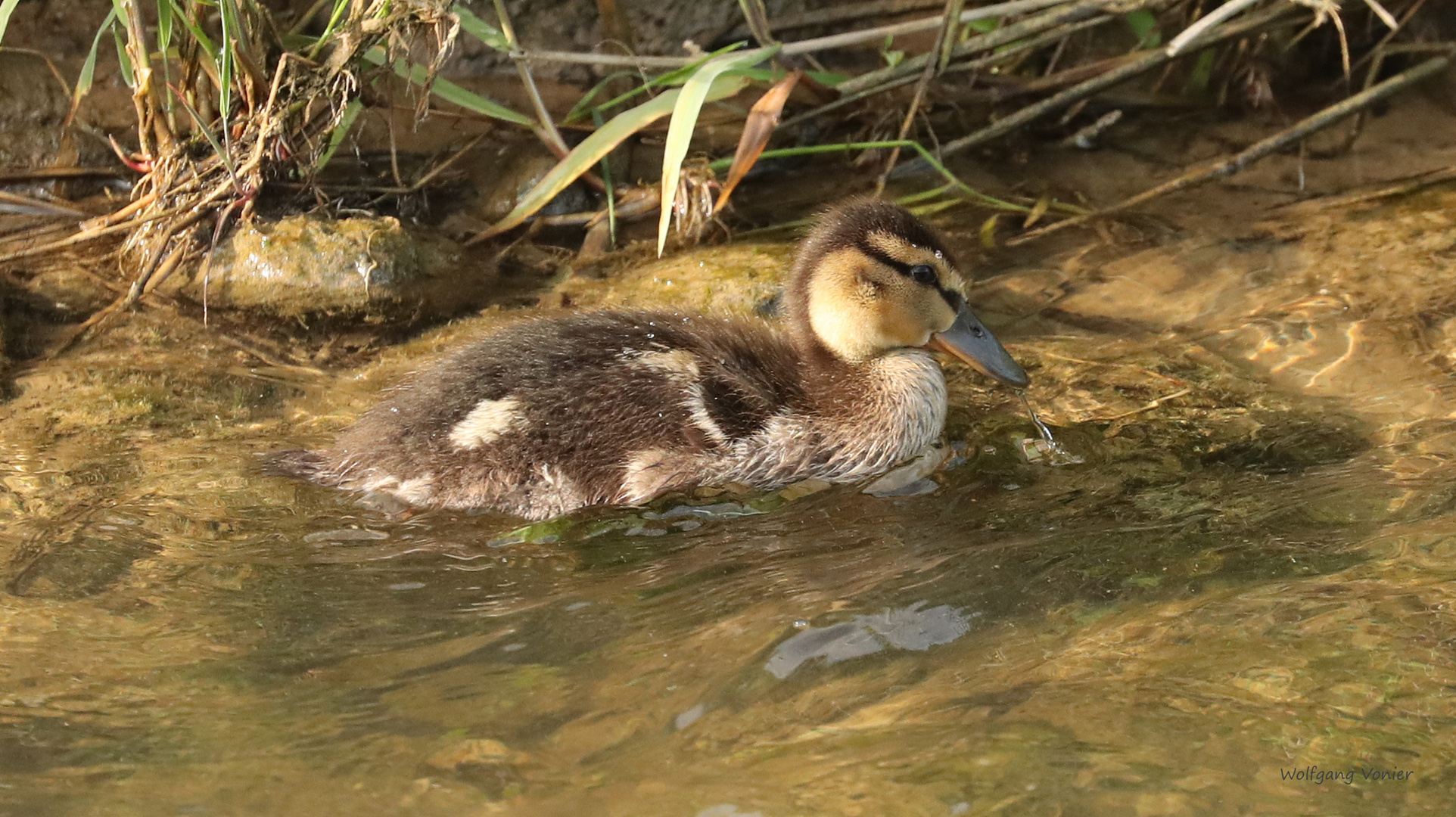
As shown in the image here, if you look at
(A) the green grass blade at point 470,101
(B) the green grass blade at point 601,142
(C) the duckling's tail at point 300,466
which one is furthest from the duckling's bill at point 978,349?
(A) the green grass blade at point 470,101

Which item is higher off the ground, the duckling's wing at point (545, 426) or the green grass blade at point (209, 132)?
the green grass blade at point (209, 132)

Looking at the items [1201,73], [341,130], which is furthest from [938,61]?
[341,130]

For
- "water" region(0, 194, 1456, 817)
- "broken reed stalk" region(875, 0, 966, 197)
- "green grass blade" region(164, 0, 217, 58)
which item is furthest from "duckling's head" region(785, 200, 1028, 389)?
"green grass blade" region(164, 0, 217, 58)

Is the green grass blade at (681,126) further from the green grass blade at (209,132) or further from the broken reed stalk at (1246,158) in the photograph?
the broken reed stalk at (1246,158)

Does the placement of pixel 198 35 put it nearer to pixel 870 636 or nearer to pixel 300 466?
pixel 300 466

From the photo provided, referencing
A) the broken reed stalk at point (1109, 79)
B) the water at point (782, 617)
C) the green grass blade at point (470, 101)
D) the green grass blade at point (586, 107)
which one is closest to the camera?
the water at point (782, 617)

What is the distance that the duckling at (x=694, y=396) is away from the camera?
3461 millimetres

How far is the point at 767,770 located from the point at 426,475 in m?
1.49

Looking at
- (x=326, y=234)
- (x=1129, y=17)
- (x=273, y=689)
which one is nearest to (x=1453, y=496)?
(x=273, y=689)

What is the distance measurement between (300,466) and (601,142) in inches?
61.5

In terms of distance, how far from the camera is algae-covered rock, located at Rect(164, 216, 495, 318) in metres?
4.48

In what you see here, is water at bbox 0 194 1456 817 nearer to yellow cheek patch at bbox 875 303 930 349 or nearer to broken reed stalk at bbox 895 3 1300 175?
yellow cheek patch at bbox 875 303 930 349

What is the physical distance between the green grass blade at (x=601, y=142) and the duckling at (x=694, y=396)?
0.82m

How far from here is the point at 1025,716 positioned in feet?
7.80
